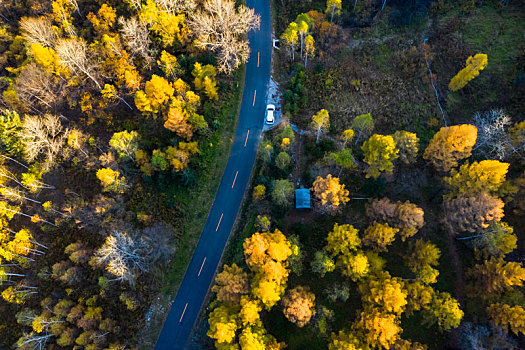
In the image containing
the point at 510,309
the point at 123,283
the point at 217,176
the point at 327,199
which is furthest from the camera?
the point at 217,176

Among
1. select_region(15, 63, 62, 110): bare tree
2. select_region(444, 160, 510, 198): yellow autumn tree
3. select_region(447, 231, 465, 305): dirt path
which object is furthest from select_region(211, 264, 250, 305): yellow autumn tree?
select_region(15, 63, 62, 110): bare tree

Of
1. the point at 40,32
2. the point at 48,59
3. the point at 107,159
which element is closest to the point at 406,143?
the point at 107,159

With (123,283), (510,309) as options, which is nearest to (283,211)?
(123,283)

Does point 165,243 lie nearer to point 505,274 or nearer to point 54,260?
point 54,260

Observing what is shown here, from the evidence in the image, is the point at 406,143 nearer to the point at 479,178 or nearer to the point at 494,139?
the point at 479,178

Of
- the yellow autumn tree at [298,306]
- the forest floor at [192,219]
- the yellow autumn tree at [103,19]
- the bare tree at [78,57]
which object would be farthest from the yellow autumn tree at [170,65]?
the yellow autumn tree at [298,306]

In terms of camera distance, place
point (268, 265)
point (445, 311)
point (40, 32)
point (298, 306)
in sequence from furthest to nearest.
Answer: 1. point (40, 32)
2. point (268, 265)
3. point (445, 311)
4. point (298, 306)
